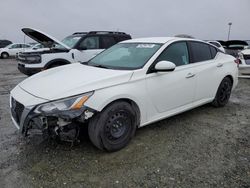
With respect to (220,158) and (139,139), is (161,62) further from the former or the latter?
(220,158)

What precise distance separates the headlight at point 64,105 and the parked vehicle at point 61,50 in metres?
4.55

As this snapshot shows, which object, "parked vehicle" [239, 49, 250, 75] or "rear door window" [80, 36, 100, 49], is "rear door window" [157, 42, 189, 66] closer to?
"rear door window" [80, 36, 100, 49]

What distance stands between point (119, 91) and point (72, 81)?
2.07ft

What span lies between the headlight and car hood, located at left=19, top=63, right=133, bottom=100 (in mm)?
62

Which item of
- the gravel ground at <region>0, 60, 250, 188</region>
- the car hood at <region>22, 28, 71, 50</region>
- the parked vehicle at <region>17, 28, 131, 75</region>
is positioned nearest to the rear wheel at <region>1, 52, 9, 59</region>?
the parked vehicle at <region>17, 28, 131, 75</region>

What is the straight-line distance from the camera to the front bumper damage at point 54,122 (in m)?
2.75

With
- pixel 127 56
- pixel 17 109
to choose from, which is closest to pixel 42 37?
pixel 127 56

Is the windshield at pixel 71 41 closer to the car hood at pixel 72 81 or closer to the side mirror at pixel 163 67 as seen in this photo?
the car hood at pixel 72 81

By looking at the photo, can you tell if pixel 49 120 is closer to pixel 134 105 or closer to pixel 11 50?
pixel 134 105

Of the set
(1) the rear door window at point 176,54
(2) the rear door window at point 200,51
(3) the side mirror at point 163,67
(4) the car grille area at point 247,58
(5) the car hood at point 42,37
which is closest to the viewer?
(3) the side mirror at point 163,67

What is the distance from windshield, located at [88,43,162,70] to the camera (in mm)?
3608

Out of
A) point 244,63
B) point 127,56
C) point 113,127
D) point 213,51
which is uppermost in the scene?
point 213,51

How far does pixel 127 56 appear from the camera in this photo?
3924 millimetres

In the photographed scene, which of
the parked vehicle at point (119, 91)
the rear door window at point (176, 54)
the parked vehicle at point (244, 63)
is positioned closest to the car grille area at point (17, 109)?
the parked vehicle at point (119, 91)
